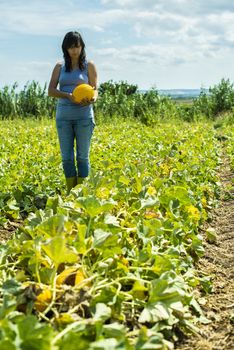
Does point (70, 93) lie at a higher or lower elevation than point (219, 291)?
higher

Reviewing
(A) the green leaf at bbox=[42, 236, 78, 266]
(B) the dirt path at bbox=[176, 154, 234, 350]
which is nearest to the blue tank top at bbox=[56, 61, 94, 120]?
(B) the dirt path at bbox=[176, 154, 234, 350]

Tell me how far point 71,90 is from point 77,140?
1.64ft

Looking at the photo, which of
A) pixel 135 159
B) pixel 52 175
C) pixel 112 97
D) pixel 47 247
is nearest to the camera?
pixel 47 247

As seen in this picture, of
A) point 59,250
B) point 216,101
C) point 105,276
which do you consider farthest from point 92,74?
point 216,101

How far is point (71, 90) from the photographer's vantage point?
5.47 meters

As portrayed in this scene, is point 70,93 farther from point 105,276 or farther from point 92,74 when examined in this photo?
point 105,276

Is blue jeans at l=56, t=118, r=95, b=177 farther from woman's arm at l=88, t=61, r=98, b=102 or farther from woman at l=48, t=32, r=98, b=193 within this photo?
woman's arm at l=88, t=61, r=98, b=102

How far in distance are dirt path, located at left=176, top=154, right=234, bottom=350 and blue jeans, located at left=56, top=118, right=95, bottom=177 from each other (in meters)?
1.44

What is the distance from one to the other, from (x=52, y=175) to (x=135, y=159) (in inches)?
68.3

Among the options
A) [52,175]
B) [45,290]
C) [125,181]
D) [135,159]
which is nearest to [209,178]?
[135,159]

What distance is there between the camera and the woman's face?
5262 millimetres

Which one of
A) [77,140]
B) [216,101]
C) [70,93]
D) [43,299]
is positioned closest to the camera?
[43,299]

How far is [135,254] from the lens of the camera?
304 cm

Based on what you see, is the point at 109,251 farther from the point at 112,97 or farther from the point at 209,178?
the point at 112,97
